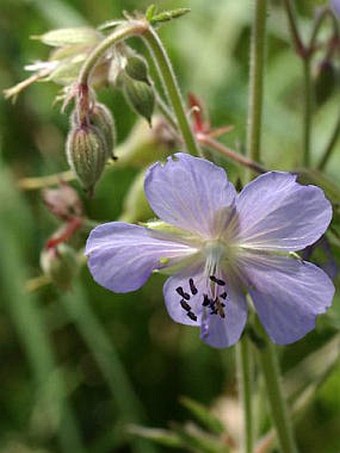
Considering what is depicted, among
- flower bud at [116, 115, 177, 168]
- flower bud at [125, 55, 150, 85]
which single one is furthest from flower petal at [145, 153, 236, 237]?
flower bud at [116, 115, 177, 168]

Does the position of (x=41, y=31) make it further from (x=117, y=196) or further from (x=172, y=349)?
(x=172, y=349)

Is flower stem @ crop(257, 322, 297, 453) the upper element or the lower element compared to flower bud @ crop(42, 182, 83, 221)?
lower

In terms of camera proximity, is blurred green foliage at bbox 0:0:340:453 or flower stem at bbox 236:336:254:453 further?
blurred green foliage at bbox 0:0:340:453

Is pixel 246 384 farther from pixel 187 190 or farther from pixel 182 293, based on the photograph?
pixel 187 190

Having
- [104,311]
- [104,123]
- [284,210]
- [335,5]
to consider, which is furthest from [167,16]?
[104,311]

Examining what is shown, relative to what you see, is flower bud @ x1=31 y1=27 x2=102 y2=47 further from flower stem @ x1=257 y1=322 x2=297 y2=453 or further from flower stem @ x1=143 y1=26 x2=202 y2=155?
flower stem @ x1=257 y1=322 x2=297 y2=453

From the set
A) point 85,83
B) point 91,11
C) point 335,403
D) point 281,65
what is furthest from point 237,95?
point 85,83
